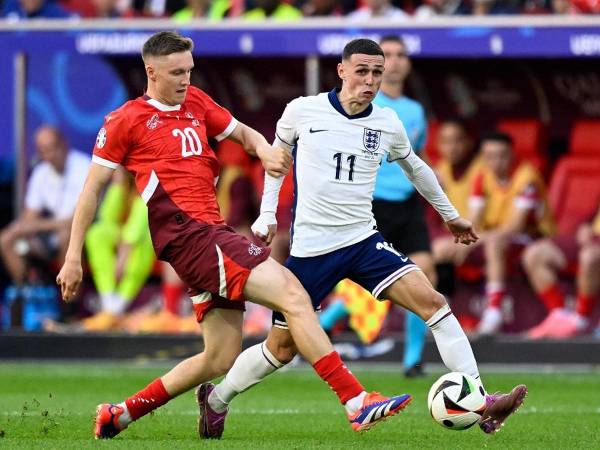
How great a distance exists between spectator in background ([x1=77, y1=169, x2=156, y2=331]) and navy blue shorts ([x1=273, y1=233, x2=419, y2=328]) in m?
7.10

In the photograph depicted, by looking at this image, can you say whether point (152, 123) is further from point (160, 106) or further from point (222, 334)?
point (222, 334)

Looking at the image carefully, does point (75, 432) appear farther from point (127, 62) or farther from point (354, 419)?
point (127, 62)

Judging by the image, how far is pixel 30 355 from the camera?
14430mm

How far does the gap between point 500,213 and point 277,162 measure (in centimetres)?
715

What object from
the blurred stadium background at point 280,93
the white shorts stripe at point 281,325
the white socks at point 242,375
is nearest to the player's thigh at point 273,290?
the white shorts stripe at point 281,325

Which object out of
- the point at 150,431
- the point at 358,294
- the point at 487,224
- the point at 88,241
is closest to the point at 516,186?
the point at 487,224

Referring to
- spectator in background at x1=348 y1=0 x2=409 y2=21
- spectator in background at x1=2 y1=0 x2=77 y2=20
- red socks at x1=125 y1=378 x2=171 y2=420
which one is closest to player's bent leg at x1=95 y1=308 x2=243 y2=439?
red socks at x1=125 y1=378 x2=171 y2=420

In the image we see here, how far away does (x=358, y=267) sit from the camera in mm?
7988

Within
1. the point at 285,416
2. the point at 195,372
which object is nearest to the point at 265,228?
the point at 195,372

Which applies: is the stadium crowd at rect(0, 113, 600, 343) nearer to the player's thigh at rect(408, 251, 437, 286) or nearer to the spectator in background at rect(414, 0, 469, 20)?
the spectator in background at rect(414, 0, 469, 20)

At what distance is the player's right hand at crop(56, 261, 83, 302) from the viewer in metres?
7.23

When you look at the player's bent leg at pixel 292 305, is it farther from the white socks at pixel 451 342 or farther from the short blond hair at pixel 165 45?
the short blond hair at pixel 165 45

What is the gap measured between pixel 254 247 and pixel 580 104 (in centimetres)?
845

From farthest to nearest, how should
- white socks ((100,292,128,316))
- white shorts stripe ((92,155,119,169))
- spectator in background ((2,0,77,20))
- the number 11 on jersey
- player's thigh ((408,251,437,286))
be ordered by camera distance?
spectator in background ((2,0,77,20)) < white socks ((100,292,128,316)) < player's thigh ((408,251,437,286)) < the number 11 on jersey < white shorts stripe ((92,155,119,169))
